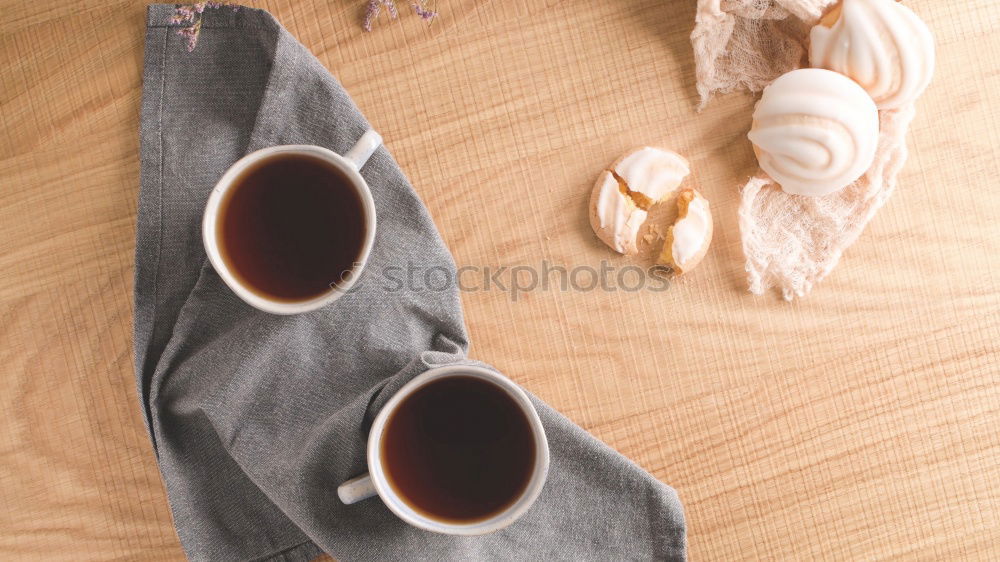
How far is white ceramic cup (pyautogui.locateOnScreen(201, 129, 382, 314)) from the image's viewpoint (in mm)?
653

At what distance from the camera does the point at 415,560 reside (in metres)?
0.74

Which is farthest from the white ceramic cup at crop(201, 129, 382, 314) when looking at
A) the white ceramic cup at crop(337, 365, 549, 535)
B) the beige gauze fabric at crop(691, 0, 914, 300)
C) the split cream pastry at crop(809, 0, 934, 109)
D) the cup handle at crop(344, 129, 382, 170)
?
the split cream pastry at crop(809, 0, 934, 109)

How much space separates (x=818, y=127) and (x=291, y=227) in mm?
558

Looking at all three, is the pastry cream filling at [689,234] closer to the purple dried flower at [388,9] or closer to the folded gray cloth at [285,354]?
the folded gray cloth at [285,354]

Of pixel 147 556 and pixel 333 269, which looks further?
pixel 147 556

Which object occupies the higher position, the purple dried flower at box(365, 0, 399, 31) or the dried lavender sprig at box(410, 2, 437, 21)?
the purple dried flower at box(365, 0, 399, 31)

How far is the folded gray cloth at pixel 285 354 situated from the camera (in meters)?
0.74

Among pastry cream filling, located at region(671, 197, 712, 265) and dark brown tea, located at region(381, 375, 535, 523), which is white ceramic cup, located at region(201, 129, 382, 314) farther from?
pastry cream filling, located at region(671, 197, 712, 265)

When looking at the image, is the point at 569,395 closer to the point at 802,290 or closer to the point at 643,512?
the point at 643,512

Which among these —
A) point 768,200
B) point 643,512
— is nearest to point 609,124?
point 768,200

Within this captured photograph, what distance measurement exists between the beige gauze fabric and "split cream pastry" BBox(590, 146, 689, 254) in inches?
3.5

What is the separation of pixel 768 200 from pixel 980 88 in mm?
289

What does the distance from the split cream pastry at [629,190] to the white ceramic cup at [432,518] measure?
23 cm

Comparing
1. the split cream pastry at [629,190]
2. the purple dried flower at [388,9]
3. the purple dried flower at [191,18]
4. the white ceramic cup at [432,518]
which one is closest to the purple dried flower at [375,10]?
the purple dried flower at [388,9]
